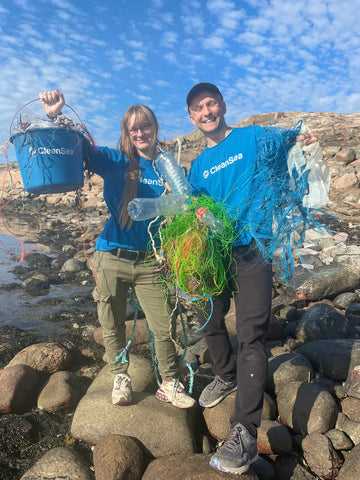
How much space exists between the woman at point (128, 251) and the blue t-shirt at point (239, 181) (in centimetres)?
53

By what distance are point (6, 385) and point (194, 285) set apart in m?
2.49

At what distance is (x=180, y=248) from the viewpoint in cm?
278

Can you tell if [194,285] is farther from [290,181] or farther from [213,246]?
[290,181]

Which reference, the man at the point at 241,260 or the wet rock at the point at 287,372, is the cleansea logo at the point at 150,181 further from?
the wet rock at the point at 287,372

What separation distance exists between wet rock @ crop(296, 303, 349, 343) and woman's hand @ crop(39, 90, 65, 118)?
3972mm

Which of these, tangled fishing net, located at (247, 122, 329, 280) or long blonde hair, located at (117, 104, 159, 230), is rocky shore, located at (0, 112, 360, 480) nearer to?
tangled fishing net, located at (247, 122, 329, 280)

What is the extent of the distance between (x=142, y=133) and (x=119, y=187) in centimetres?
51

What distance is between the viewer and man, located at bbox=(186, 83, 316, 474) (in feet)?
8.31

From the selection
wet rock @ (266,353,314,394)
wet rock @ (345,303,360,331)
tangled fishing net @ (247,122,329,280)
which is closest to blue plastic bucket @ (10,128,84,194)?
tangled fishing net @ (247,122,329,280)

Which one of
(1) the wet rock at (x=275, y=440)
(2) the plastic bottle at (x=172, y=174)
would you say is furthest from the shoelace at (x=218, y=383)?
(2) the plastic bottle at (x=172, y=174)

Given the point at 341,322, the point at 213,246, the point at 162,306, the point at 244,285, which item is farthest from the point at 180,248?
the point at 341,322

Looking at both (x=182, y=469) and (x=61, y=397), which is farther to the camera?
(x=61, y=397)

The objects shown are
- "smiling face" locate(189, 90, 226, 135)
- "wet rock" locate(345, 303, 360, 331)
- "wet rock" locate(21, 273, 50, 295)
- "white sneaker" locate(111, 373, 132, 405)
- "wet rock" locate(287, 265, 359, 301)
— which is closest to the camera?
"smiling face" locate(189, 90, 226, 135)

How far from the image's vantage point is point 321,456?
2711mm
